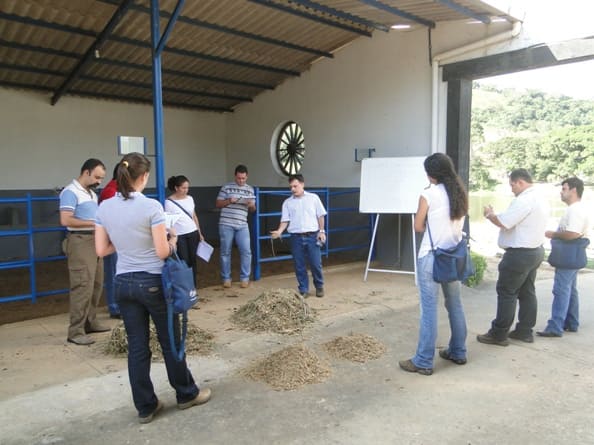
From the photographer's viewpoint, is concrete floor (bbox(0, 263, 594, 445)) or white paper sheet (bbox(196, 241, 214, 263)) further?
white paper sheet (bbox(196, 241, 214, 263))

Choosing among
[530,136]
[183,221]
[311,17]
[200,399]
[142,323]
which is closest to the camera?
[142,323]

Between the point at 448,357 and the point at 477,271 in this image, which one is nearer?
the point at 448,357

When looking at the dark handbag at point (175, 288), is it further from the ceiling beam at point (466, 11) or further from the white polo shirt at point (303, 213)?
the ceiling beam at point (466, 11)

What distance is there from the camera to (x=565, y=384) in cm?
297

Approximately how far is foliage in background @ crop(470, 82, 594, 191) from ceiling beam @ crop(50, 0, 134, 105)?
23.0 meters

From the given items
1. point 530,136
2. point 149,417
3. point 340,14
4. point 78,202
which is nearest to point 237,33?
point 340,14

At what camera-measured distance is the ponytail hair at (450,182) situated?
296cm

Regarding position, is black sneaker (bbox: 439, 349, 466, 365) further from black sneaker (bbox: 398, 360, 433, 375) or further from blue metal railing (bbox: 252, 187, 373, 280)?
blue metal railing (bbox: 252, 187, 373, 280)

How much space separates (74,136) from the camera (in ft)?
29.2

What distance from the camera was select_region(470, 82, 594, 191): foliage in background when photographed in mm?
26656

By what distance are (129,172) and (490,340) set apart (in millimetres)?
2951

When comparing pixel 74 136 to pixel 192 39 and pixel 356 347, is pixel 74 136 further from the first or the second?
pixel 356 347

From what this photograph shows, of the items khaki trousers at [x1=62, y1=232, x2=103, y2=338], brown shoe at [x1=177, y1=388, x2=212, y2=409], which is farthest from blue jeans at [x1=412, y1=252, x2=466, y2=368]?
khaki trousers at [x1=62, y1=232, x2=103, y2=338]

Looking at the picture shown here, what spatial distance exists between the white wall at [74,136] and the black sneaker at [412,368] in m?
7.61
